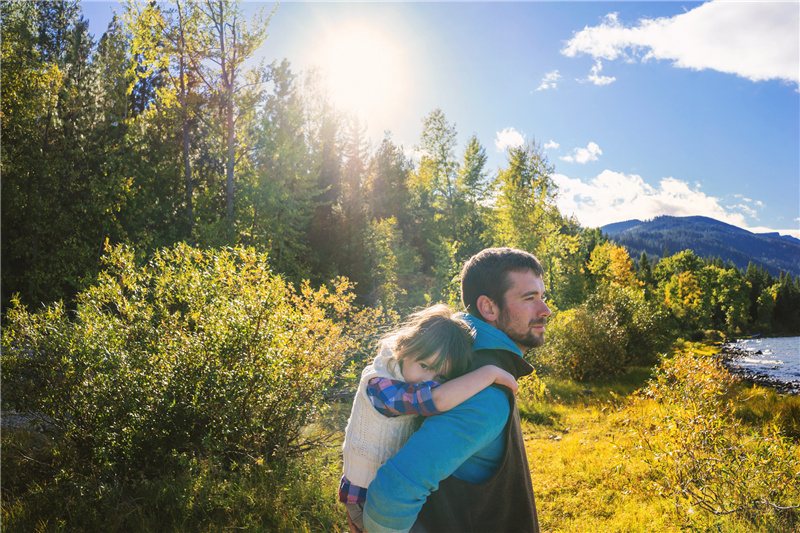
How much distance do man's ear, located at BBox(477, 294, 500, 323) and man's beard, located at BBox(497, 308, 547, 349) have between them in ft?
0.08

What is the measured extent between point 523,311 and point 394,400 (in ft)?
2.45

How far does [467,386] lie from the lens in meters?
1.41

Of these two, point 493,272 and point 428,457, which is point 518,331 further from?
point 428,457

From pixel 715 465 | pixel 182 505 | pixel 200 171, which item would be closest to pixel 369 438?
pixel 182 505

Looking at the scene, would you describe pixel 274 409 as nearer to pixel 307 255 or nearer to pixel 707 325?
pixel 307 255

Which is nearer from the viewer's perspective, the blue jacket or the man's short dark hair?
the blue jacket

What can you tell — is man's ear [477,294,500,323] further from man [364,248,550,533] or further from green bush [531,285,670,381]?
green bush [531,285,670,381]

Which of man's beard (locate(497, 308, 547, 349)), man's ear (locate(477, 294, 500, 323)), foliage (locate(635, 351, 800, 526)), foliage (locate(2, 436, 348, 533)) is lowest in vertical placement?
foliage (locate(2, 436, 348, 533))

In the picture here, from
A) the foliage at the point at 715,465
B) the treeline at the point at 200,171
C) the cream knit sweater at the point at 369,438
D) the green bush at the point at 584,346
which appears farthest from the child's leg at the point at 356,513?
the green bush at the point at 584,346

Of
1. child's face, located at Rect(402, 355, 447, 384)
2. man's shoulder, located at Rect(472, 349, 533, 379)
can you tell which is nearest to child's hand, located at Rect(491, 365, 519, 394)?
man's shoulder, located at Rect(472, 349, 533, 379)

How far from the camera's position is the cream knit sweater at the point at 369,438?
1.58 metres

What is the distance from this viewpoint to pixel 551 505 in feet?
18.2

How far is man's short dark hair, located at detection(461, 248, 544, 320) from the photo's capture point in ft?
6.27

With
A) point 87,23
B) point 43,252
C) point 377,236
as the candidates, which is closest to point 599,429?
point 377,236
